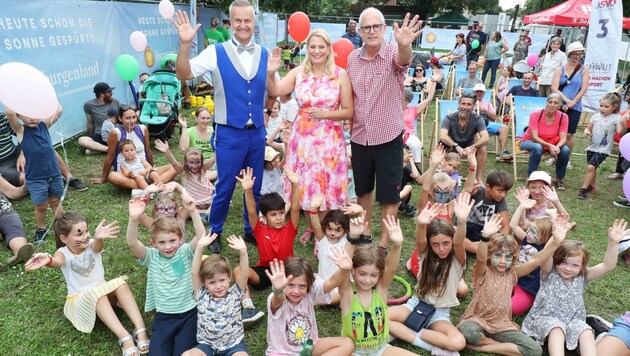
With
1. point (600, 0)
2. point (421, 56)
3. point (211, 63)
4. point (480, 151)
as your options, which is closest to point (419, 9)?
point (421, 56)

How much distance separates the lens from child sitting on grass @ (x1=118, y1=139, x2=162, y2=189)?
5.25m

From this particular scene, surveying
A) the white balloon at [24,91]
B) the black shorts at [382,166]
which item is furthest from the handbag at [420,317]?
the white balloon at [24,91]

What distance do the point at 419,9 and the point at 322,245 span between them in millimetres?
40646

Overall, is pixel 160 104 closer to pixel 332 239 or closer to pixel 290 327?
pixel 332 239

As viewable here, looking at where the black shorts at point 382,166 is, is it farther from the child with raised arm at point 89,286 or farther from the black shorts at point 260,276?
the child with raised arm at point 89,286

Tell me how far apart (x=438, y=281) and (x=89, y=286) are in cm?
245

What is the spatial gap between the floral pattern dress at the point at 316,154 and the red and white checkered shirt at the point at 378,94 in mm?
184

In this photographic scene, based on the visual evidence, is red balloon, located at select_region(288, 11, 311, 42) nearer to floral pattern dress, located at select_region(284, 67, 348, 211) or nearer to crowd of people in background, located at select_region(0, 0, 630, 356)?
crowd of people in background, located at select_region(0, 0, 630, 356)

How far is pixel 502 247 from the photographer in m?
2.87

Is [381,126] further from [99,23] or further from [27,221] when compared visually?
[99,23]

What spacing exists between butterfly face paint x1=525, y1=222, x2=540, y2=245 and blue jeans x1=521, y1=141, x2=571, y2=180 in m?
3.07

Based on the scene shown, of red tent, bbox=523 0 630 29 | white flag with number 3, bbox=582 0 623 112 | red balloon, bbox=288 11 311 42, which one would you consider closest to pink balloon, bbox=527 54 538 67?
red tent, bbox=523 0 630 29

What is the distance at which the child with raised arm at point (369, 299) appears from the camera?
8.66ft

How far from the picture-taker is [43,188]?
3.98 metres
